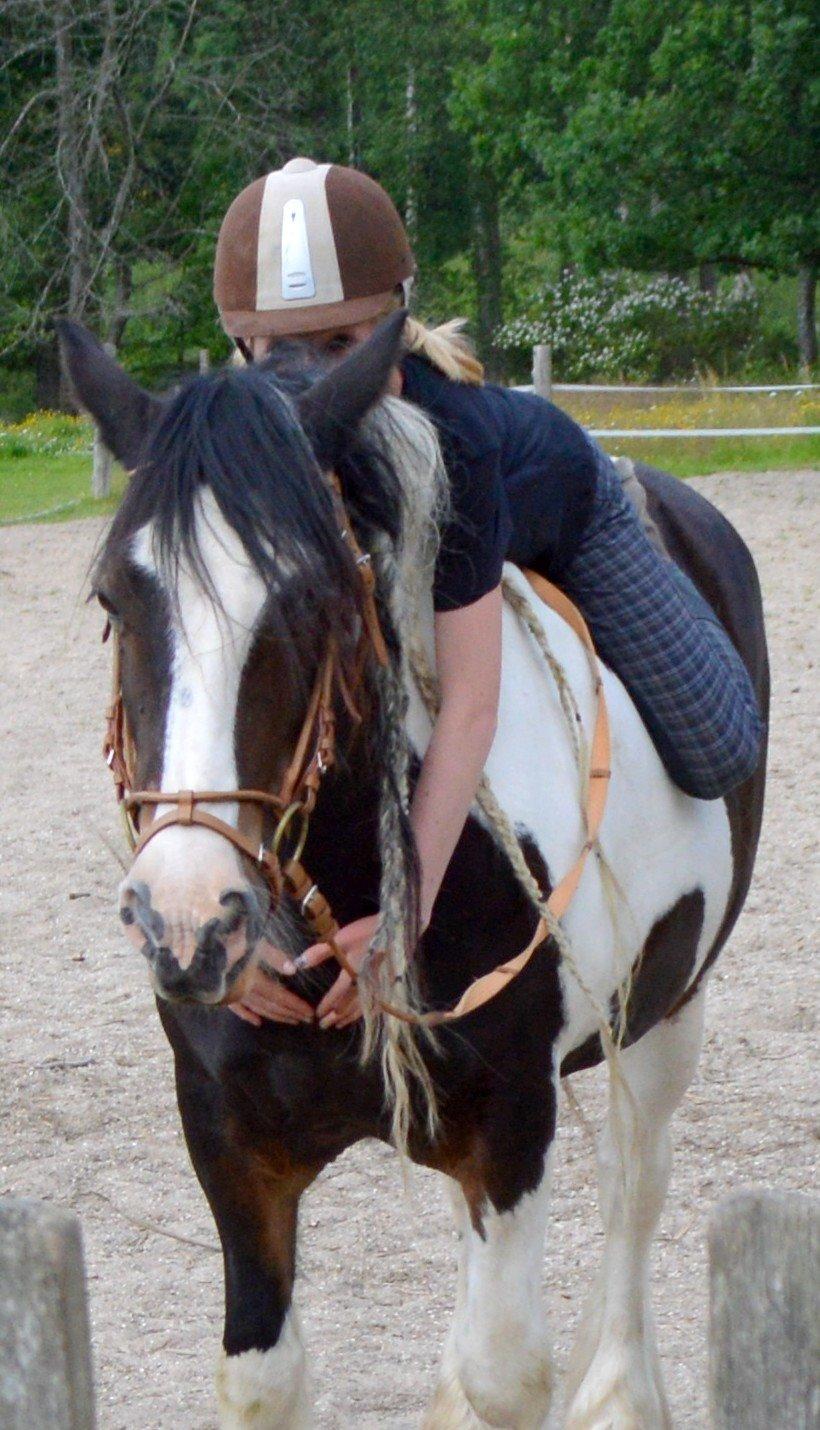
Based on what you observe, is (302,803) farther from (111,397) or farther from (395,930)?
(111,397)

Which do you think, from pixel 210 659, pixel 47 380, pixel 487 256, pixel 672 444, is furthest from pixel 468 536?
pixel 487 256

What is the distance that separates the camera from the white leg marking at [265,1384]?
225 cm

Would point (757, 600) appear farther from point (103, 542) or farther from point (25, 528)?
point (25, 528)

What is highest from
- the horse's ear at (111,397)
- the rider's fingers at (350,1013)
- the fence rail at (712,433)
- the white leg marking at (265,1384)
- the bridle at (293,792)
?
the horse's ear at (111,397)

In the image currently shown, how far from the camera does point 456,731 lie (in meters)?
2.04

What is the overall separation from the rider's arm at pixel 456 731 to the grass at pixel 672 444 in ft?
36.7

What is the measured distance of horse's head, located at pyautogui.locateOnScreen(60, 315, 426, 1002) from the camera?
63.2 inches

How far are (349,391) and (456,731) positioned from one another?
45cm

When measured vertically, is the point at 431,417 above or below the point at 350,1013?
above

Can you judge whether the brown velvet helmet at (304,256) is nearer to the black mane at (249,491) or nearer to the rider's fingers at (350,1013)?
the black mane at (249,491)

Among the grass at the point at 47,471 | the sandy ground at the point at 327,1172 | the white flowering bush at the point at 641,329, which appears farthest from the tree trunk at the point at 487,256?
the sandy ground at the point at 327,1172

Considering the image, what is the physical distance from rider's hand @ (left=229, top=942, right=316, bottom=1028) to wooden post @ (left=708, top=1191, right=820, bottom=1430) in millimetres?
976

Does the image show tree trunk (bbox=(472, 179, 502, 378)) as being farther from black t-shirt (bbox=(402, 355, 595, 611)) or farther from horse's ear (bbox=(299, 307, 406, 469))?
horse's ear (bbox=(299, 307, 406, 469))

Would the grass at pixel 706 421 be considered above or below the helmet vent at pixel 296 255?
below
